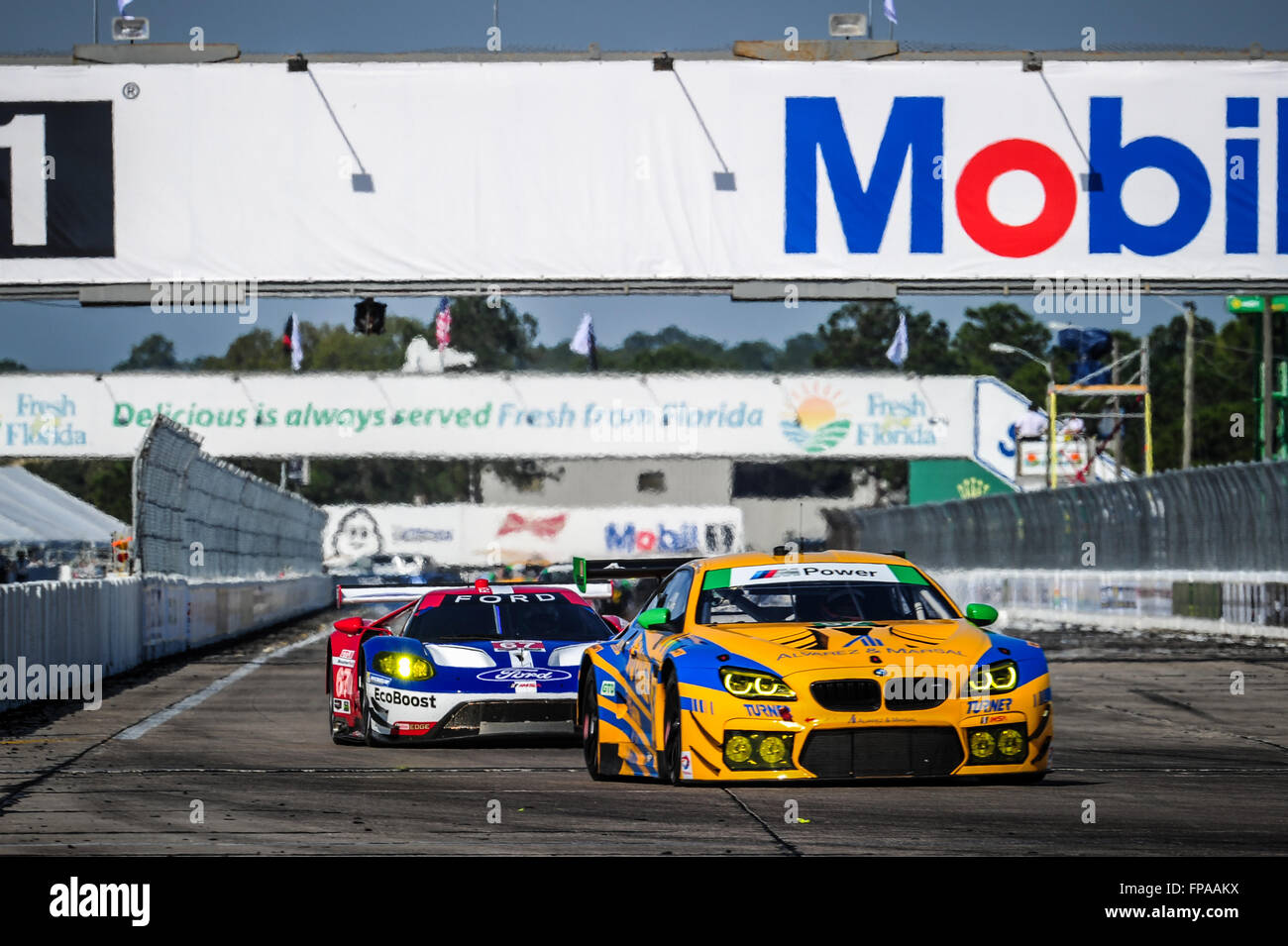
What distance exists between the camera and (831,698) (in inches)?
404

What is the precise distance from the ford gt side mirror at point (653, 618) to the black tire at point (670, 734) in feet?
2.15

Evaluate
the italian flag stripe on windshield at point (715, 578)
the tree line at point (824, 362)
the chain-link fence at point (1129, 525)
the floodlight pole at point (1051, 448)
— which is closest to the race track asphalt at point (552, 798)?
the italian flag stripe on windshield at point (715, 578)

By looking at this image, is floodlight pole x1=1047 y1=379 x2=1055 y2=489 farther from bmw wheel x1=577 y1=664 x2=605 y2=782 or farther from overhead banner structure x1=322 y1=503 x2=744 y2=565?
bmw wheel x1=577 y1=664 x2=605 y2=782

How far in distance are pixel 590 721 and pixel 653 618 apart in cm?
96

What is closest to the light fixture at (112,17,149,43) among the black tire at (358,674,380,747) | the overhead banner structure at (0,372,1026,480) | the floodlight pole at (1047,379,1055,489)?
the black tire at (358,674,380,747)

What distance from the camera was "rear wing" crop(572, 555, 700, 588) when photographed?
46.8 feet

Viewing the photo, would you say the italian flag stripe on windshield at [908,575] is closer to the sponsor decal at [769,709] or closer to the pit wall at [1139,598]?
the sponsor decal at [769,709]

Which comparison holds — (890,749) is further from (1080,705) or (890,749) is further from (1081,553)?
(1081,553)

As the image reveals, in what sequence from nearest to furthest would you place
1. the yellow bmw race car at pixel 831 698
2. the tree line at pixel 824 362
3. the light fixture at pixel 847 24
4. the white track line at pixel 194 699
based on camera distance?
the yellow bmw race car at pixel 831 698 < the white track line at pixel 194 699 < the light fixture at pixel 847 24 < the tree line at pixel 824 362

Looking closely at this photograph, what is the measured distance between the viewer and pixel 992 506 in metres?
47.4

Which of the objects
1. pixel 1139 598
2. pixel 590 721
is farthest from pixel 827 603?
pixel 1139 598

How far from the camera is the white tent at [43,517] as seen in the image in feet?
187
